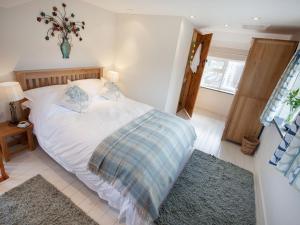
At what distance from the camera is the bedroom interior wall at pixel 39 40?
207 centimetres

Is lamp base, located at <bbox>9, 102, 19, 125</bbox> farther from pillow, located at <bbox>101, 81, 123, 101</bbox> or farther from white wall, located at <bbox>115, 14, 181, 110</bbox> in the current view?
white wall, located at <bbox>115, 14, 181, 110</bbox>

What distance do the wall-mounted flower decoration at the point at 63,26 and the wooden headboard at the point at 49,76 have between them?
30 cm

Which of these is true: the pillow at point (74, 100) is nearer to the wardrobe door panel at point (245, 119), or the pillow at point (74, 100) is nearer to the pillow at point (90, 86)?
the pillow at point (90, 86)

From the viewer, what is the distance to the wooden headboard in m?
2.29

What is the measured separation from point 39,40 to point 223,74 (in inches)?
178

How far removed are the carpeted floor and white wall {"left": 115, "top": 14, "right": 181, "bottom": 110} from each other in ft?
5.13

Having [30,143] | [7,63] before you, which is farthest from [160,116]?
[7,63]

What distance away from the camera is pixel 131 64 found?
3.65 m

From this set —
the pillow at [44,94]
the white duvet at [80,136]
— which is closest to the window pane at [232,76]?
the white duvet at [80,136]

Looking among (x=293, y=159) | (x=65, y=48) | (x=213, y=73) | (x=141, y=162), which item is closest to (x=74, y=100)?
(x=65, y=48)

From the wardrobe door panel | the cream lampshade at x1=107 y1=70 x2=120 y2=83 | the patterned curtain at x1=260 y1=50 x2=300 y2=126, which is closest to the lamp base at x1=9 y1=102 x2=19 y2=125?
the cream lampshade at x1=107 y1=70 x2=120 y2=83

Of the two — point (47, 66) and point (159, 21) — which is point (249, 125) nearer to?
point (159, 21)

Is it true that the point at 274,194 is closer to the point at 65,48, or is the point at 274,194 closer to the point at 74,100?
the point at 74,100

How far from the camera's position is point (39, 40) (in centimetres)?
238
